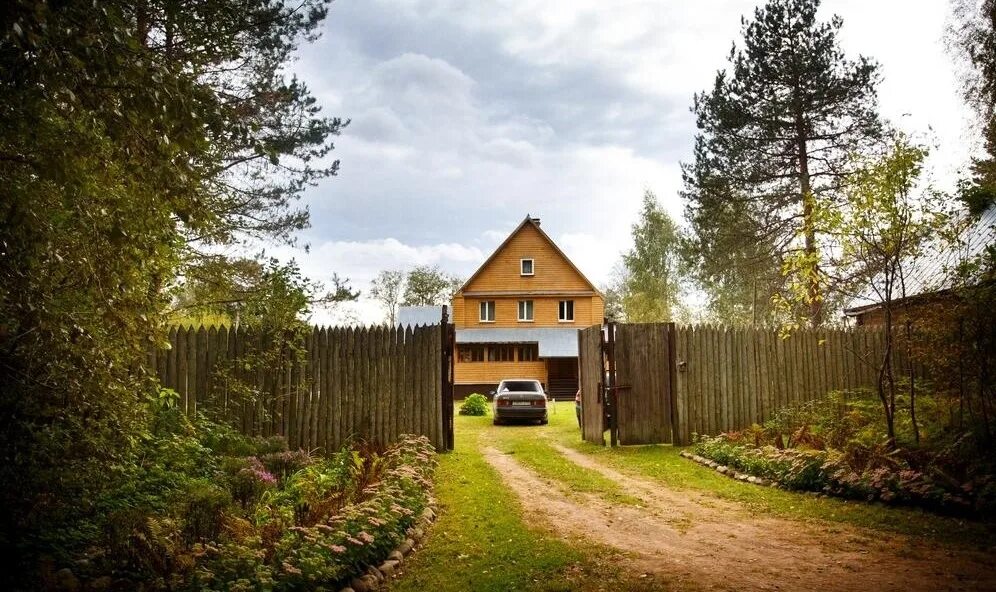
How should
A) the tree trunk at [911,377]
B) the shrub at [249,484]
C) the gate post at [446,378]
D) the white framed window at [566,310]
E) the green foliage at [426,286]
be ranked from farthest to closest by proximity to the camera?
the green foliage at [426,286], the white framed window at [566,310], the gate post at [446,378], the tree trunk at [911,377], the shrub at [249,484]

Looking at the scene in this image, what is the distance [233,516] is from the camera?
526 cm

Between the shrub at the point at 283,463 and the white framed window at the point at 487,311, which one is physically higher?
the white framed window at the point at 487,311

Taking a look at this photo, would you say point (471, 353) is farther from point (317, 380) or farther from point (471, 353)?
point (317, 380)

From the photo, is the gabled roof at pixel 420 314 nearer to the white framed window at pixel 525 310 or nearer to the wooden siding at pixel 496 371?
the wooden siding at pixel 496 371

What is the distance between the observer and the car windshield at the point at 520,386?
21.1 m

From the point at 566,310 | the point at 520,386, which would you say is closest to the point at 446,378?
the point at 520,386

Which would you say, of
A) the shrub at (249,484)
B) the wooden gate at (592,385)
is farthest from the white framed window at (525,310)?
the shrub at (249,484)

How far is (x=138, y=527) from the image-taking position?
4.89 meters

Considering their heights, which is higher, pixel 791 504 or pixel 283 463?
pixel 283 463

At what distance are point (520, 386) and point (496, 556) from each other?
1597cm

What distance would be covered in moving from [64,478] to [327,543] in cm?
234

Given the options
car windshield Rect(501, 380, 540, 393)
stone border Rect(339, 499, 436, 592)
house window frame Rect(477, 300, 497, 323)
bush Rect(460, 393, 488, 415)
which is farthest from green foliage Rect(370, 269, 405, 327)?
stone border Rect(339, 499, 436, 592)

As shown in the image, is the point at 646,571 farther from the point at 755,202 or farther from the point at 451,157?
the point at 755,202

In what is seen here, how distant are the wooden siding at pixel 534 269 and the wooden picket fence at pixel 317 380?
25.4 meters
